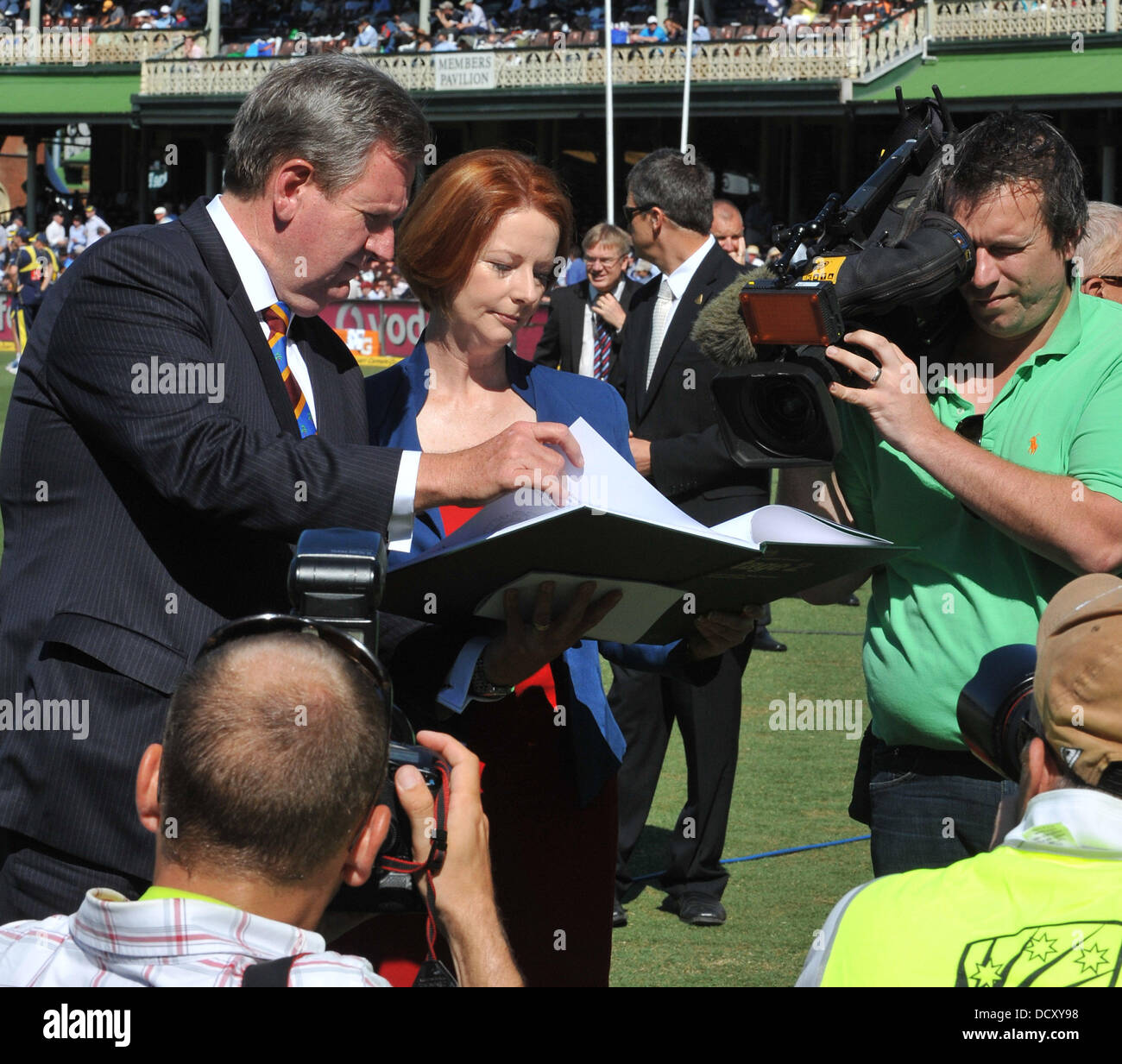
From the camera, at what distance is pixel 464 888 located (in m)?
1.74

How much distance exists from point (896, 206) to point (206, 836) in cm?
176

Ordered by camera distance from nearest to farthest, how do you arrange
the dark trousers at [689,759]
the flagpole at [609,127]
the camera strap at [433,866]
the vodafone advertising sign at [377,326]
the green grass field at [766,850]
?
the camera strap at [433,866]
the green grass field at [766,850]
the dark trousers at [689,759]
the flagpole at [609,127]
the vodafone advertising sign at [377,326]

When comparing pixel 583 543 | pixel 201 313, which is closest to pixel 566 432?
pixel 583 543

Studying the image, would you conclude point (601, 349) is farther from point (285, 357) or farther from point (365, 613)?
point (365, 613)

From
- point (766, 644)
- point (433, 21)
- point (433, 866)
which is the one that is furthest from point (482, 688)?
point (433, 21)

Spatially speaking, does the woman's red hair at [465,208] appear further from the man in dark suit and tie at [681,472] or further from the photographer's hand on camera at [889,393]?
the man in dark suit and tie at [681,472]

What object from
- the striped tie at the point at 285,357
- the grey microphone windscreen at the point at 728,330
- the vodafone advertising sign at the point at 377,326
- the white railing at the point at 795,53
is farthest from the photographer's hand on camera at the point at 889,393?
the white railing at the point at 795,53

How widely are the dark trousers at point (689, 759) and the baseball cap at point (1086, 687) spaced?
9.85 ft

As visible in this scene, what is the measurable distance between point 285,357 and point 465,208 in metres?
0.71

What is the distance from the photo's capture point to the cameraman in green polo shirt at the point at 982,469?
248 centimetres

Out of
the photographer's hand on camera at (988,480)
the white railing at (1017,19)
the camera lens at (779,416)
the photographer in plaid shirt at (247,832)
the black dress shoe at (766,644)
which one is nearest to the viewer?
the photographer in plaid shirt at (247,832)

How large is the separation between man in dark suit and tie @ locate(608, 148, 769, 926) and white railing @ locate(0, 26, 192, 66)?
1328 inches

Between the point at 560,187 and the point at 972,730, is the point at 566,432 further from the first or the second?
the point at 560,187

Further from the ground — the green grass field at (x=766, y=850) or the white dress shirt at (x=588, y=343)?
the white dress shirt at (x=588, y=343)
